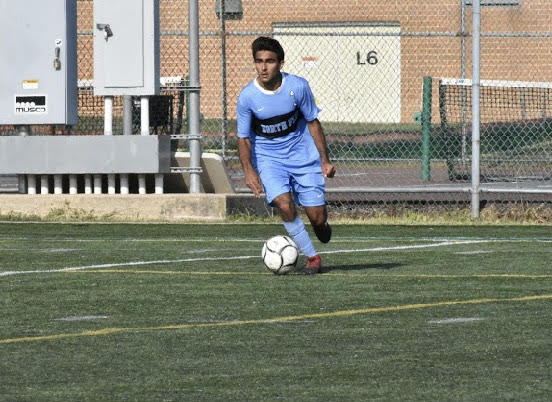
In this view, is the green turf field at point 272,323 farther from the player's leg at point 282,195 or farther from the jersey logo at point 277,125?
the jersey logo at point 277,125

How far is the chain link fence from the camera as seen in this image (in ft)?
62.8

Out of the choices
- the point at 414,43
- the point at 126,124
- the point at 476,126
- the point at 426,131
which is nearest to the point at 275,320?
the point at 476,126

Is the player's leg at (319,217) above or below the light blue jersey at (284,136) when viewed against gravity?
below

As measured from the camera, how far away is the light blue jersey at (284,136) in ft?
36.8

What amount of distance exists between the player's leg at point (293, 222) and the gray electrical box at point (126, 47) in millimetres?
6083

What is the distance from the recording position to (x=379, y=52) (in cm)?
3922

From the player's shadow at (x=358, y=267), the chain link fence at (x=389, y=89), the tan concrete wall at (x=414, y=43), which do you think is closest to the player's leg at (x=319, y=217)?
the player's shadow at (x=358, y=267)

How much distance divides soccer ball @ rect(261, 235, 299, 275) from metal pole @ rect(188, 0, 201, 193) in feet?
20.5

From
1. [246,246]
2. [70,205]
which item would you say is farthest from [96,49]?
[246,246]

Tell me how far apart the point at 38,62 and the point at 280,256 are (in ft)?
24.3

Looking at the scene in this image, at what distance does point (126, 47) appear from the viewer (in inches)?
683

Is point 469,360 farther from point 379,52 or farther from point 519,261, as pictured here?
point 379,52

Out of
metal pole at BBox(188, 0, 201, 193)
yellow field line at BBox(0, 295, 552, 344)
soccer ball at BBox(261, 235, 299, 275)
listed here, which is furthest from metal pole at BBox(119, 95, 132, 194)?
yellow field line at BBox(0, 295, 552, 344)

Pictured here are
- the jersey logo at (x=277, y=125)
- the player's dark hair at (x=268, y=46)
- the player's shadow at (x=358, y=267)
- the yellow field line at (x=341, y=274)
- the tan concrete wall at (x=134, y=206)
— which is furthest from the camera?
the tan concrete wall at (x=134, y=206)
